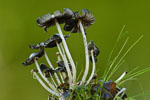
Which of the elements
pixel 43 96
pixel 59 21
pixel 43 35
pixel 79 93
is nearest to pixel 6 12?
pixel 43 35

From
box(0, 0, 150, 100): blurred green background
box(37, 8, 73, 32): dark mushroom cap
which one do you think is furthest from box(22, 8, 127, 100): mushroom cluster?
box(0, 0, 150, 100): blurred green background

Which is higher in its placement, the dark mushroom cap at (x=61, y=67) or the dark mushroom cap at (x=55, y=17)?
the dark mushroom cap at (x=55, y=17)

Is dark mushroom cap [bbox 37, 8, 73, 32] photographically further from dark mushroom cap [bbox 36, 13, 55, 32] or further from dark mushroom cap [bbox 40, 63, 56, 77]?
dark mushroom cap [bbox 40, 63, 56, 77]

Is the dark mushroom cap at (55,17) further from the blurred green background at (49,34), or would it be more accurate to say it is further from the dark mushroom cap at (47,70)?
the blurred green background at (49,34)

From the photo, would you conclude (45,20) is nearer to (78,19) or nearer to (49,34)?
(78,19)

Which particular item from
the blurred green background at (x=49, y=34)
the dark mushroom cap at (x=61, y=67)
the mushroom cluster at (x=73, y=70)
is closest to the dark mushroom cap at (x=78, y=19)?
the mushroom cluster at (x=73, y=70)

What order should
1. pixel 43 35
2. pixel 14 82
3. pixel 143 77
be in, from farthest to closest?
pixel 43 35
pixel 14 82
pixel 143 77

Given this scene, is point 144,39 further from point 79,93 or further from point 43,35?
point 79,93

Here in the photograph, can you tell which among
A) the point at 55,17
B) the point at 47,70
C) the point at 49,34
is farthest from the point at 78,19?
the point at 49,34
